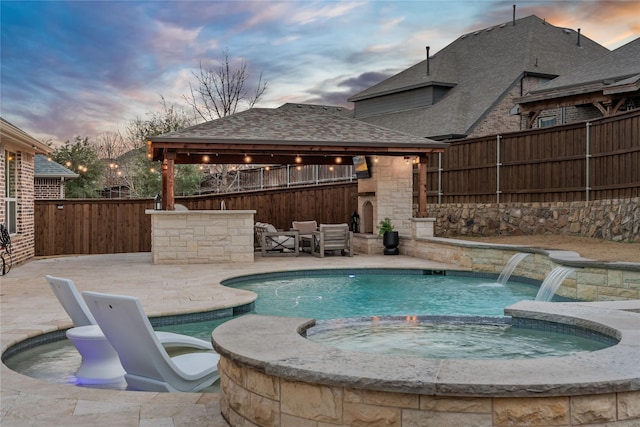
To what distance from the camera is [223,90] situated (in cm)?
2980

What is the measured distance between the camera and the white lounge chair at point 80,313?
5.64 metres

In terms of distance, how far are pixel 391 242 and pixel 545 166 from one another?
4.37m

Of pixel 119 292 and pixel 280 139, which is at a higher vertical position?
pixel 280 139

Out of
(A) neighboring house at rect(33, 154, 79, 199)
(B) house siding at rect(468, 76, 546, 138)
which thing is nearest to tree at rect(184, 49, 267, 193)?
(A) neighboring house at rect(33, 154, 79, 199)

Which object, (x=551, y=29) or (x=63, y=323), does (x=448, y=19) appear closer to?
(x=551, y=29)

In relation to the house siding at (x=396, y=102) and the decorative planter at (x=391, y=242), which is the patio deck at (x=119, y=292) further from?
the house siding at (x=396, y=102)

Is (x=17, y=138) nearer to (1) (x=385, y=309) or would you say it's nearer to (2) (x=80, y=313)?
(2) (x=80, y=313)

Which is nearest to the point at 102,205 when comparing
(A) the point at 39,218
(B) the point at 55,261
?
(A) the point at 39,218

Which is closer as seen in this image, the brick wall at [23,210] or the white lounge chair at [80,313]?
the white lounge chair at [80,313]

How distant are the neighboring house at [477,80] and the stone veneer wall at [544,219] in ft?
18.3

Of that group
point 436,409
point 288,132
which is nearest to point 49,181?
point 288,132

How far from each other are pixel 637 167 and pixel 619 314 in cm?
879

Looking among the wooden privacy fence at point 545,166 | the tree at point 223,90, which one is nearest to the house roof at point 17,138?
the wooden privacy fence at point 545,166

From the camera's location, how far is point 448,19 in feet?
91.0
